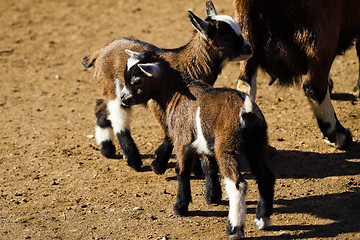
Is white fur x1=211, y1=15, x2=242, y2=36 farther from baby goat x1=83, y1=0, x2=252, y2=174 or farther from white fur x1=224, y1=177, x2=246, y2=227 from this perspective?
white fur x1=224, y1=177, x2=246, y2=227

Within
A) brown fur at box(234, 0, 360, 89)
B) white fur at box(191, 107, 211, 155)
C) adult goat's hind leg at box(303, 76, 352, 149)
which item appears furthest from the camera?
adult goat's hind leg at box(303, 76, 352, 149)

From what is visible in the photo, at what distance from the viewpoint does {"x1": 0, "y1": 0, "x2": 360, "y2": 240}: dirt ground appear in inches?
197

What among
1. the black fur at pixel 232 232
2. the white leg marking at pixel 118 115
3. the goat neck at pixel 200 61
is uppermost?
the goat neck at pixel 200 61

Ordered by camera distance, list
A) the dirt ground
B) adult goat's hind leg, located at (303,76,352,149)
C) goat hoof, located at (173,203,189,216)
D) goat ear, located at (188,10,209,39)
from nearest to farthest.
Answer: the dirt ground → goat hoof, located at (173,203,189,216) → goat ear, located at (188,10,209,39) → adult goat's hind leg, located at (303,76,352,149)

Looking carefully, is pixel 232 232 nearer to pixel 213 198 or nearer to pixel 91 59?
pixel 213 198

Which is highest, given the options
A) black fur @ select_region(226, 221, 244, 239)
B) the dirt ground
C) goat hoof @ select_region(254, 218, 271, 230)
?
black fur @ select_region(226, 221, 244, 239)

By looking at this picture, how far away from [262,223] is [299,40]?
2.02 metres

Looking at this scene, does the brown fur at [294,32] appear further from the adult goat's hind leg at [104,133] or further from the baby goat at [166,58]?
the adult goat's hind leg at [104,133]

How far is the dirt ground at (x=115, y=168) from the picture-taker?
4992mm

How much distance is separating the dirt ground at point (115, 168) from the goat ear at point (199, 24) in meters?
1.52

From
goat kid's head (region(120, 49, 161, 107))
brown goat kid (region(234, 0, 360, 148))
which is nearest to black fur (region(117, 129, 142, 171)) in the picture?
goat kid's head (region(120, 49, 161, 107))

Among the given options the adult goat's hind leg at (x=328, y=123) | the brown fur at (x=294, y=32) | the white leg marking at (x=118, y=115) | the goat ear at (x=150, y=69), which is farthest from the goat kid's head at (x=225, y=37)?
the white leg marking at (x=118, y=115)

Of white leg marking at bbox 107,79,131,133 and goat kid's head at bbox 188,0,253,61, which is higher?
goat kid's head at bbox 188,0,253,61

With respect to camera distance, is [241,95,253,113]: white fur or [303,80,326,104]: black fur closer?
[241,95,253,113]: white fur
